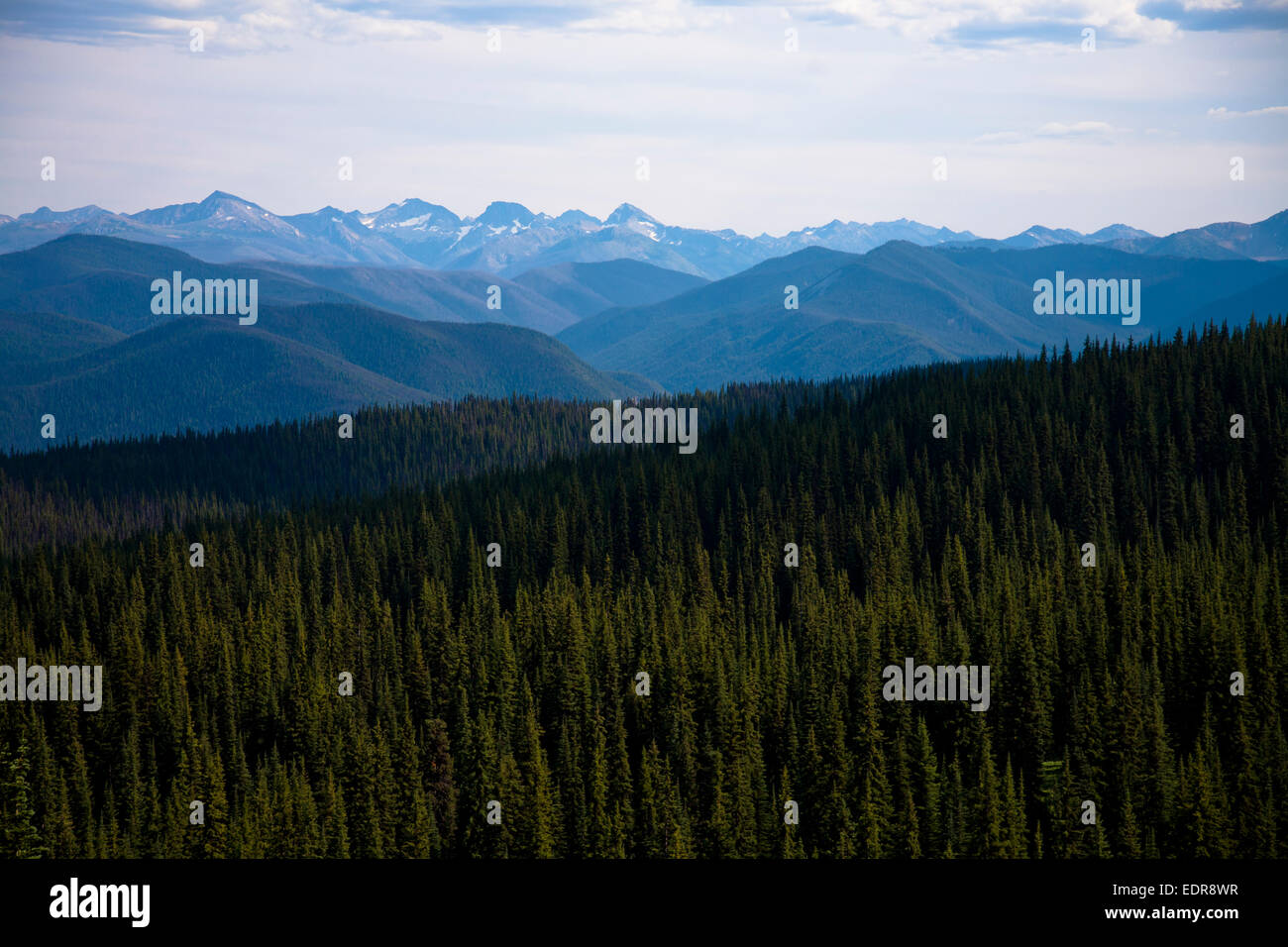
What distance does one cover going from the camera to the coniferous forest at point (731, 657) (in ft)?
272

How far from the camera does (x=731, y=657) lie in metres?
106

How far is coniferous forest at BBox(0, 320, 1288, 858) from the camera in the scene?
272ft

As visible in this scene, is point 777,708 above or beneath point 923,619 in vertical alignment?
beneath

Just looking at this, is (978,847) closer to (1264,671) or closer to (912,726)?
(912,726)

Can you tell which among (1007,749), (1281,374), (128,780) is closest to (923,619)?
(1007,749)

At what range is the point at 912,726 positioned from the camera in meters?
92.7

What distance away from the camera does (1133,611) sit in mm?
108312

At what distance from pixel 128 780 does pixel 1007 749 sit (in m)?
70.2
